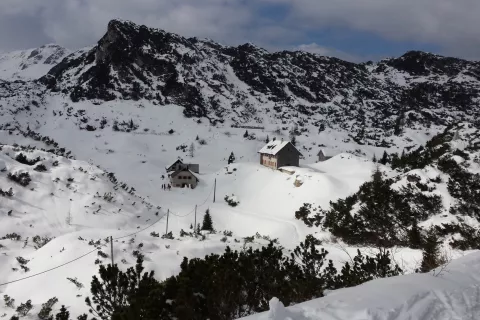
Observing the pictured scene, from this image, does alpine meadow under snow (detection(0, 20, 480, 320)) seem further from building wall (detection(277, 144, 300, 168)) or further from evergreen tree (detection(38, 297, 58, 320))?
building wall (detection(277, 144, 300, 168))

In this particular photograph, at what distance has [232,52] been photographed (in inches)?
7151

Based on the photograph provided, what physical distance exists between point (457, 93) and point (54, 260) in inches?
7415

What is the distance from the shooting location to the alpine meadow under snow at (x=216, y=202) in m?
10.0

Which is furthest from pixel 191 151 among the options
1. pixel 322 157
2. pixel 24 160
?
pixel 24 160

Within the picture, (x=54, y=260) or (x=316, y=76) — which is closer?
(x=54, y=260)

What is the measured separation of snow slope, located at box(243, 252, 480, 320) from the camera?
6.40 m

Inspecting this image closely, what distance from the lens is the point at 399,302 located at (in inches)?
277

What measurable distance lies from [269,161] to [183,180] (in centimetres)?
→ 1612

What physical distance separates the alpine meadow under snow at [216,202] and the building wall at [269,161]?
124 cm

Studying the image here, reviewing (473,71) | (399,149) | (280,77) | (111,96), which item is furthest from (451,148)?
(473,71)

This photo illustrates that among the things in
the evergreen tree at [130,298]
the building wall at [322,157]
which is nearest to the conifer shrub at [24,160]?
the evergreen tree at [130,298]

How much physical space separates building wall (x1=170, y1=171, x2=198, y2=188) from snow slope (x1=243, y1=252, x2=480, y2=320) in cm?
4961

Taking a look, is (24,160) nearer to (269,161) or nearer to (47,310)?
(47,310)

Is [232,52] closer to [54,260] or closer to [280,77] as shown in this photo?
[280,77]
